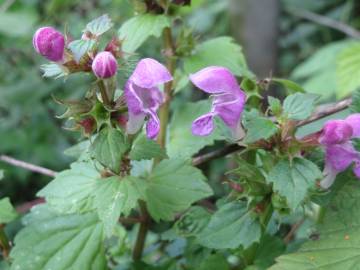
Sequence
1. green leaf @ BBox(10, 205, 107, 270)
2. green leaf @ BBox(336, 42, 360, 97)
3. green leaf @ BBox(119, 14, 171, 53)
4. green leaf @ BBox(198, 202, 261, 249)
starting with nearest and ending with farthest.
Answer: green leaf @ BBox(198, 202, 261, 249)
green leaf @ BBox(10, 205, 107, 270)
green leaf @ BBox(119, 14, 171, 53)
green leaf @ BBox(336, 42, 360, 97)

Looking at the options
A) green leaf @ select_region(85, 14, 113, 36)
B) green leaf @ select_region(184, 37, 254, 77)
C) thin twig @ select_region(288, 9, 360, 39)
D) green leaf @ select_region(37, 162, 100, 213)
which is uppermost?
green leaf @ select_region(85, 14, 113, 36)

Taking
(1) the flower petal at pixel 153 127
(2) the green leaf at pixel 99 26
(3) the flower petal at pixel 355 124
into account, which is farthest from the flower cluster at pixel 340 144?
(2) the green leaf at pixel 99 26

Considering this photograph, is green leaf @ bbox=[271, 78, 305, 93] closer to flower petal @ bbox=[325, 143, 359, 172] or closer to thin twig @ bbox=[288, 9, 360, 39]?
flower petal @ bbox=[325, 143, 359, 172]

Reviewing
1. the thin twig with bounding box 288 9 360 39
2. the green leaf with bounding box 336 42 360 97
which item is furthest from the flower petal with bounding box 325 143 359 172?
the thin twig with bounding box 288 9 360 39

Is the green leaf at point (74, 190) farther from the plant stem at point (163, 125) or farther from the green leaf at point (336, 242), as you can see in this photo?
the green leaf at point (336, 242)

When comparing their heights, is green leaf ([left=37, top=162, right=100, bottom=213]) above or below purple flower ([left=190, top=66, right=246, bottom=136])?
below

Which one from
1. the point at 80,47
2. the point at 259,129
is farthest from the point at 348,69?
the point at 80,47

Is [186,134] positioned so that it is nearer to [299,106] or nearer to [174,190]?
[174,190]
